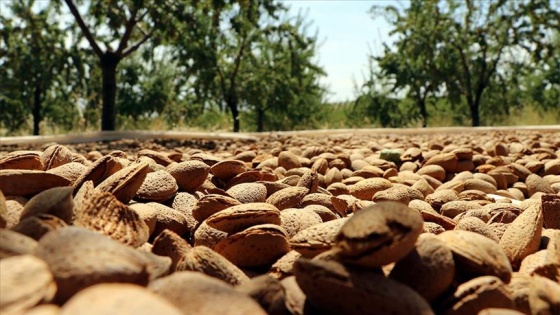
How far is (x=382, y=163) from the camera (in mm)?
3637

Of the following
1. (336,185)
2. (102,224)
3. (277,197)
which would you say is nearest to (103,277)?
(102,224)

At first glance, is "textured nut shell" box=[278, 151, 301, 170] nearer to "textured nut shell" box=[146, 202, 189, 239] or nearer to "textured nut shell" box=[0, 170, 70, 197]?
"textured nut shell" box=[146, 202, 189, 239]

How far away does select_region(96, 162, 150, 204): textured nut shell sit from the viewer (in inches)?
65.9

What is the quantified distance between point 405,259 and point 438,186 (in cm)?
206

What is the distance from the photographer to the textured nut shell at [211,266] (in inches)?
49.4

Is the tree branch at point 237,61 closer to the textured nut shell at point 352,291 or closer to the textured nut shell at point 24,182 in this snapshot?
the textured nut shell at point 24,182

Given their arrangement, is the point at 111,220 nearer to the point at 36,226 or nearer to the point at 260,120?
the point at 36,226

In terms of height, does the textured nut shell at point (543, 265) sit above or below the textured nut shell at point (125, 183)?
below

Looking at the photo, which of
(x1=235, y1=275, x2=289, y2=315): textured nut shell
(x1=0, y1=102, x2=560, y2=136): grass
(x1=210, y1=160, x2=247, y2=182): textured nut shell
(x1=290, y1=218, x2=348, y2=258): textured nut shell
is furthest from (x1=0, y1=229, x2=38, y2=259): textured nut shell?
(x1=0, y1=102, x2=560, y2=136): grass

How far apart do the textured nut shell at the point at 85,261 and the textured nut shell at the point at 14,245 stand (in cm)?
7

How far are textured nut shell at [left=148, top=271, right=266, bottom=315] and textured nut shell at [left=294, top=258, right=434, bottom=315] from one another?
18cm

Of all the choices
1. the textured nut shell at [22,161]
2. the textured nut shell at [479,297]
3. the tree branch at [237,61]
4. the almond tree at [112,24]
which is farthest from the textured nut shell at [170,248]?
the tree branch at [237,61]

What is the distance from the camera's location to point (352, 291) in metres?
1.08

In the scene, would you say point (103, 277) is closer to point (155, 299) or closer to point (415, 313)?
point (155, 299)
